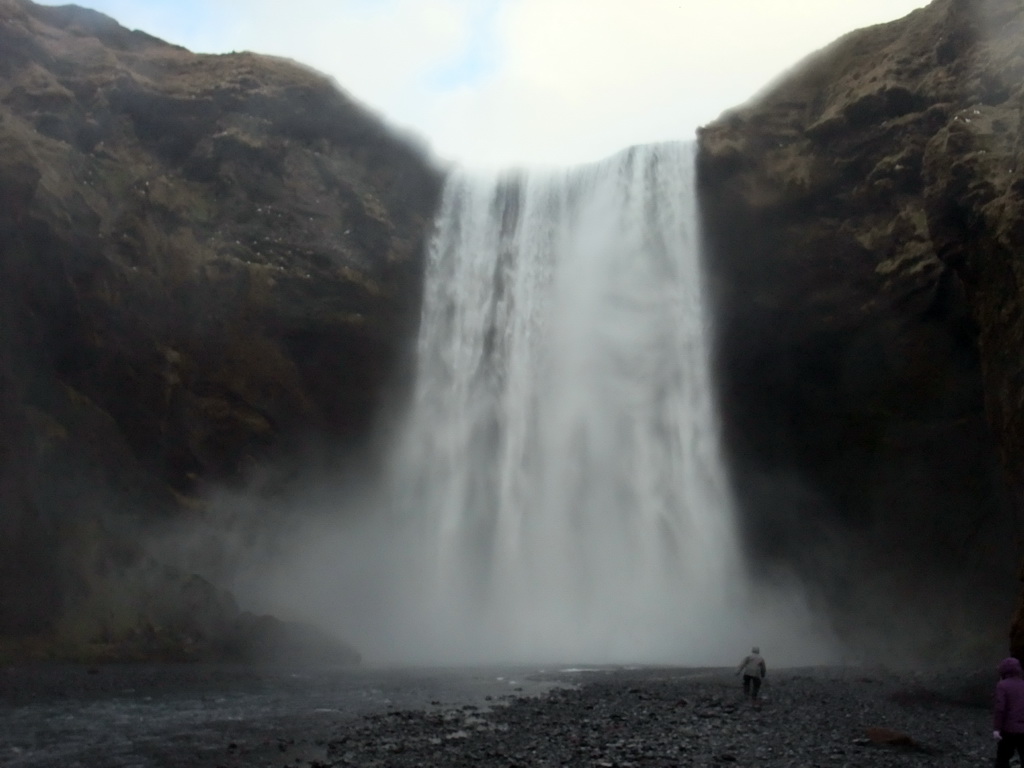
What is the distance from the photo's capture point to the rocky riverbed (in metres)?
12.2

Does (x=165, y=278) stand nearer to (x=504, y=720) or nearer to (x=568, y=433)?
(x=568, y=433)

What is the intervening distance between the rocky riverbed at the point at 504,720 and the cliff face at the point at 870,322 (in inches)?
299

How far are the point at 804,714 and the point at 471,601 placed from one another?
1937cm

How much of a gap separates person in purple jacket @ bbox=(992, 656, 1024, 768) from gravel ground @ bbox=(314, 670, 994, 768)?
172cm

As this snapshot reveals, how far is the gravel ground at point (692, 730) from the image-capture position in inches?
467

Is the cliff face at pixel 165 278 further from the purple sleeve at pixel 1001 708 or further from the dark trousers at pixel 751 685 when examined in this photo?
the purple sleeve at pixel 1001 708

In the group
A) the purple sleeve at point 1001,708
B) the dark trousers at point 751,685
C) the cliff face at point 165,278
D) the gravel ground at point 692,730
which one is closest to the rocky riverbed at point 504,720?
the gravel ground at point 692,730

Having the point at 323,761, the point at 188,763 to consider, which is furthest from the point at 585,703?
the point at 188,763

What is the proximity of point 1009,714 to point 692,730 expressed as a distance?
5017 millimetres

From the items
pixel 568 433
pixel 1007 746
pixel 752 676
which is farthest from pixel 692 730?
pixel 568 433

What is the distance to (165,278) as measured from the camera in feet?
107

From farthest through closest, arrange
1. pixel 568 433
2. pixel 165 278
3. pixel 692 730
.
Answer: pixel 568 433 → pixel 165 278 → pixel 692 730

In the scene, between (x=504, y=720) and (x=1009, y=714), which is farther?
(x=504, y=720)

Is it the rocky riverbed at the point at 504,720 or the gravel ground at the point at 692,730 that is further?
the rocky riverbed at the point at 504,720
